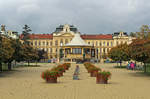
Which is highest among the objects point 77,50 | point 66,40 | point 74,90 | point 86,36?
Answer: point 86,36

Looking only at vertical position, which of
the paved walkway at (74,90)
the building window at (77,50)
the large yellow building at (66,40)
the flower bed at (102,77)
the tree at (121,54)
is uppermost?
the large yellow building at (66,40)

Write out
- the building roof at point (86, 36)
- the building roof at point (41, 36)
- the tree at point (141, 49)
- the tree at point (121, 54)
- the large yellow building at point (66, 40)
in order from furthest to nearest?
the building roof at point (41, 36)
the building roof at point (86, 36)
the large yellow building at point (66, 40)
the tree at point (121, 54)
the tree at point (141, 49)

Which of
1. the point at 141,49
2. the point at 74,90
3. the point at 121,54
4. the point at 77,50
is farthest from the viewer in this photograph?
the point at 77,50

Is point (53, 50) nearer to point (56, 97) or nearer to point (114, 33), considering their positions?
point (114, 33)

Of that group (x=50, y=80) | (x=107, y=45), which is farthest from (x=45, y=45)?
(x=50, y=80)

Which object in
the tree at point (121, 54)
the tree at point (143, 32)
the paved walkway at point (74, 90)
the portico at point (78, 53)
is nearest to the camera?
the paved walkway at point (74, 90)

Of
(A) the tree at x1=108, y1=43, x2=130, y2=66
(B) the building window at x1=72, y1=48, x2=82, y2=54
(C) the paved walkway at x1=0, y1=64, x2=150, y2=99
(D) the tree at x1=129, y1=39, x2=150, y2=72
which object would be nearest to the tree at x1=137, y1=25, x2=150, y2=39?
(D) the tree at x1=129, y1=39, x2=150, y2=72

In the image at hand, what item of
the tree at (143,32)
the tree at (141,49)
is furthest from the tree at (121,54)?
the tree at (141,49)

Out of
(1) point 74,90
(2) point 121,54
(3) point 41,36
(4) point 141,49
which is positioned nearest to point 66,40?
(3) point 41,36

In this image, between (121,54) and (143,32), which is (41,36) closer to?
(121,54)

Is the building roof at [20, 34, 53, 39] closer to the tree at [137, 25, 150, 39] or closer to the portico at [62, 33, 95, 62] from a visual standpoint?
the portico at [62, 33, 95, 62]

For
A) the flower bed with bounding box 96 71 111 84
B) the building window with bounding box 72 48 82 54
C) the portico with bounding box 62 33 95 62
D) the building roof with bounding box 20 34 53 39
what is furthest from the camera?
the building roof with bounding box 20 34 53 39

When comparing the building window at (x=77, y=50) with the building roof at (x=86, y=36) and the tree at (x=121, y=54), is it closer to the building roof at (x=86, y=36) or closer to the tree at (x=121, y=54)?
the building roof at (x=86, y=36)

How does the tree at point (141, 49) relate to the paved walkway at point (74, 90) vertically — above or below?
above
